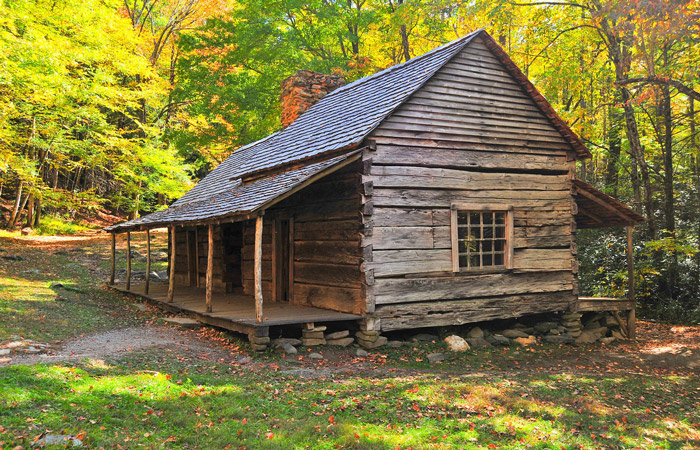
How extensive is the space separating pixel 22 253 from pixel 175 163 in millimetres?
8247

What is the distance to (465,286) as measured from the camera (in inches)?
420

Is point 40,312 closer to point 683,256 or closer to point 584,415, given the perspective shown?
point 584,415

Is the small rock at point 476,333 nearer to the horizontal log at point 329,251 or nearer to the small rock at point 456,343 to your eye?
the small rock at point 456,343

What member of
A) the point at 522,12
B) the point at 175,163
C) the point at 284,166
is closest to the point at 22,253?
the point at 175,163

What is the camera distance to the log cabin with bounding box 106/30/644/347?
32.2ft

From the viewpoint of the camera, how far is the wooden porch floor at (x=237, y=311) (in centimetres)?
938

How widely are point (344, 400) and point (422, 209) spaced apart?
468 cm

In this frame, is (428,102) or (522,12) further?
(522,12)

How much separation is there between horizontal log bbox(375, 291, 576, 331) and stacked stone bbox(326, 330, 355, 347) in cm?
69

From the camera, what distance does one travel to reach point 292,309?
1091 cm

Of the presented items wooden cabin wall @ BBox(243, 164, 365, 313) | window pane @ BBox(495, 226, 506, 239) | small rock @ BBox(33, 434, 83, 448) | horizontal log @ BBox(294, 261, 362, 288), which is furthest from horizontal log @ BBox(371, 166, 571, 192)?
small rock @ BBox(33, 434, 83, 448)

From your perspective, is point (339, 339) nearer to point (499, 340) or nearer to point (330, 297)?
point (330, 297)

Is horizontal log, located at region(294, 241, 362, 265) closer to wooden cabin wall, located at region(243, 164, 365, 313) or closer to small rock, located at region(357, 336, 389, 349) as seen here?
wooden cabin wall, located at region(243, 164, 365, 313)

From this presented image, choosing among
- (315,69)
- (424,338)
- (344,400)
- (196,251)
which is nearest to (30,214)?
(196,251)
